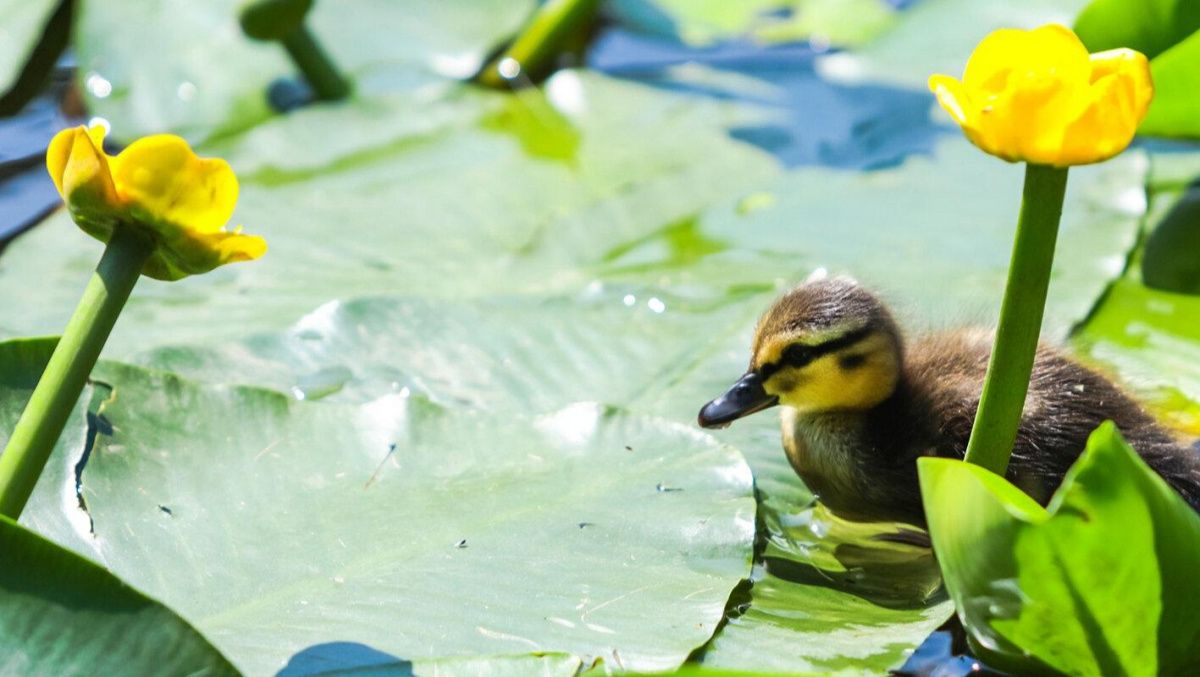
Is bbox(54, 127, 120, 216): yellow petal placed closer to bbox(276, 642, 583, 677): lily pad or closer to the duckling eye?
bbox(276, 642, 583, 677): lily pad

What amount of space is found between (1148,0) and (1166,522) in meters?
0.80

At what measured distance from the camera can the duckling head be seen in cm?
192

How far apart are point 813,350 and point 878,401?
147mm

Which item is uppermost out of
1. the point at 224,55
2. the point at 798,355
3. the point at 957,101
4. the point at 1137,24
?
the point at 957,101

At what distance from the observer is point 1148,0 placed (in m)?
1.70

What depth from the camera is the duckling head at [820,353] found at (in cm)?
192

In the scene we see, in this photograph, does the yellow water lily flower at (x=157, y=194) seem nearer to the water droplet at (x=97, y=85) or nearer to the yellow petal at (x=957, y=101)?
the yellow petal at (x=957, y=101)

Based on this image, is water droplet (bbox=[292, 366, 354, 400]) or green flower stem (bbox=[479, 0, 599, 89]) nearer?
water droplet (bbox=[292, 366, 354, 400])

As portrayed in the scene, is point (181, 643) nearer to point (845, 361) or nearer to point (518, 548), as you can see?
point (518, 548)

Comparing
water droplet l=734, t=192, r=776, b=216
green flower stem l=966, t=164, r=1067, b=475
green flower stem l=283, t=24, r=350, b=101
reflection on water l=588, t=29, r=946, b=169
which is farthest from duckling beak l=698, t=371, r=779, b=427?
green flower stem l=283, t=24, r=350, b=101

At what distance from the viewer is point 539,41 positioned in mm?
3326

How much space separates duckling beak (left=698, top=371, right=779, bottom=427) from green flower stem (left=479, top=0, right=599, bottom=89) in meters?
1.57

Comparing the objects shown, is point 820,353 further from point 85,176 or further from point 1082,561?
point 85,176

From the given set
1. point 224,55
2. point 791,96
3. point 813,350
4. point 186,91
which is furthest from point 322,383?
point 791,96
